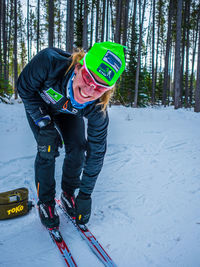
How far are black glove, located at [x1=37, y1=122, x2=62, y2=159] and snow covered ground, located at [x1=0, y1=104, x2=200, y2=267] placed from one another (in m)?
0.81

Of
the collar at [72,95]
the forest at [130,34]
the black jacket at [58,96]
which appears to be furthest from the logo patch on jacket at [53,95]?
the forest at [130,34]

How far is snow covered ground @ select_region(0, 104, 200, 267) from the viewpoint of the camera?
167cm

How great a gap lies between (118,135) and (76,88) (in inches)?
162

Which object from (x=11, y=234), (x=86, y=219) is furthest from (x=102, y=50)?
(x=11, y=234)

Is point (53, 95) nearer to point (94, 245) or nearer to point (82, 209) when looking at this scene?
point (82, 209)

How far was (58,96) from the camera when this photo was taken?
6.26 ft

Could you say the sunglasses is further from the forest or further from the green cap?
the forest

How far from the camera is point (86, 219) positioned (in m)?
1.94

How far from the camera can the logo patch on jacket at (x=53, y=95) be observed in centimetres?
190

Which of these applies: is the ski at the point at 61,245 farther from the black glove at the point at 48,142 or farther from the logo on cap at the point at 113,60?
the logo on cap at the point at 113,60

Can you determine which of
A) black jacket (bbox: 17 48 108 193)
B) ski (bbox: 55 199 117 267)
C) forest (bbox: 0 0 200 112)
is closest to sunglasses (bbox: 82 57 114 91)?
black jacket (bbox: 17 48 108 193)

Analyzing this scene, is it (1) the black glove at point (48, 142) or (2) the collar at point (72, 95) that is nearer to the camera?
(2) the collar at point (72, 95)

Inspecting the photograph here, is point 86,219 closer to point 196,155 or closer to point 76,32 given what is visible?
point 196,155

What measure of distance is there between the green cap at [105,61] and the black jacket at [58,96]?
0.32m
